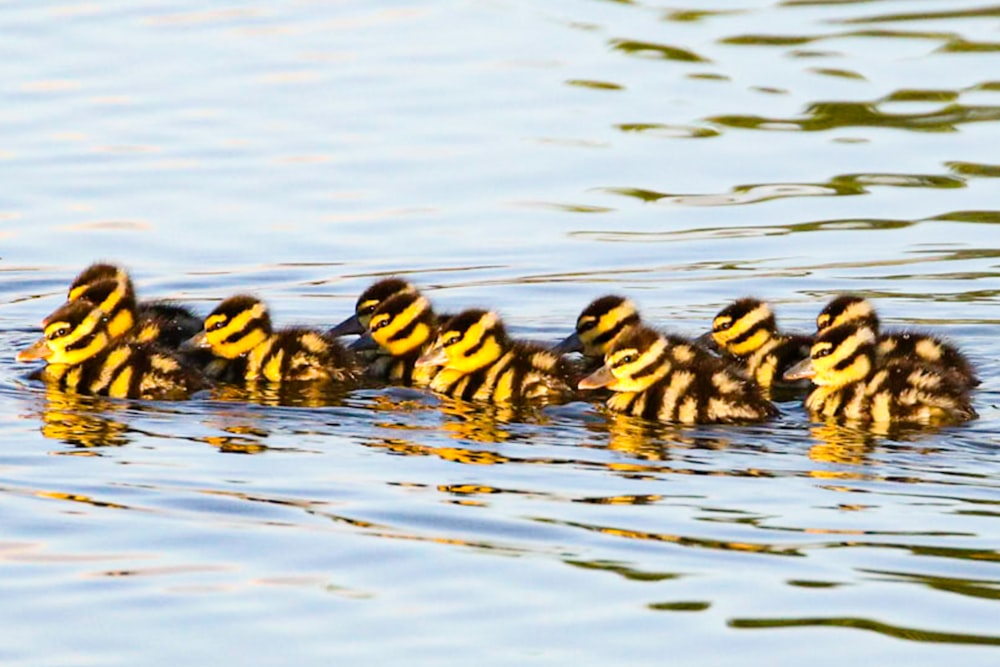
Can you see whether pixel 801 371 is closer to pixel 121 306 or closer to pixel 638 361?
pixel 638 361

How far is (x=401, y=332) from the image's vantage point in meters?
7.73

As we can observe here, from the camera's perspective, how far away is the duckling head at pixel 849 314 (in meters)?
7.33

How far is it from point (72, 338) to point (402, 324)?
1.04 metres

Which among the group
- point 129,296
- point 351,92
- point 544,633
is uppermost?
point 351,92

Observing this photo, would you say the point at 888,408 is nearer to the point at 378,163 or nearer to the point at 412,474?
the point at 412,474

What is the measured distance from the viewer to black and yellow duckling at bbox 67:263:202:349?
7.80 meters

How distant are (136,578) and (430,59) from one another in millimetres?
7970

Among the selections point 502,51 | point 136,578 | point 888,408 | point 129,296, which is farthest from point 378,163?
point 136,578

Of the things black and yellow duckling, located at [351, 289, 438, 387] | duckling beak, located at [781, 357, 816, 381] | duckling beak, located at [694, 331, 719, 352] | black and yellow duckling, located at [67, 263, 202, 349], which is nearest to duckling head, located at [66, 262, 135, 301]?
black and yellow duckling, located at [67, 263, 202, 349]

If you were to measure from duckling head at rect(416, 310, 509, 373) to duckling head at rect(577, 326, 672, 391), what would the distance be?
0.41m

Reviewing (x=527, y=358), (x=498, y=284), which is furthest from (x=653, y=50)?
(x=527, y=358)

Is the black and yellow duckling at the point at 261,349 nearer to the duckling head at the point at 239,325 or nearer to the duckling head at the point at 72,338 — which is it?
the duckling head at the point at 239,325

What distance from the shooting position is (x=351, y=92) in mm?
12328

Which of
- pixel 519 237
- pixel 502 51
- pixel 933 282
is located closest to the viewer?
pixel 933 282
